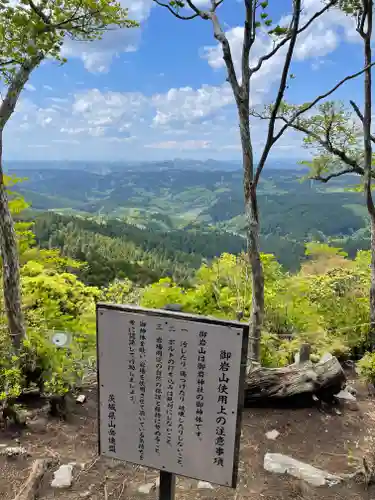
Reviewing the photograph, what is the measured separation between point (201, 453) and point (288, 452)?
2.02 meters

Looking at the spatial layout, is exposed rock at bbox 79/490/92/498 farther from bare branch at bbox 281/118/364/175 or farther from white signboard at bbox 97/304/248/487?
bare branch at bbox 281/118/364/175

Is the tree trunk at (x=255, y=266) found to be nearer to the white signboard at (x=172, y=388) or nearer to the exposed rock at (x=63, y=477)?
the exposed rock at (x=63, y=477)

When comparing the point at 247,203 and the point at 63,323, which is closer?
the point at 247,203

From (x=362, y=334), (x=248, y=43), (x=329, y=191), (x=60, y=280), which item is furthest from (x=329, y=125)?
(x=329, y=191)

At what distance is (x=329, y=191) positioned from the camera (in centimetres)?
15462

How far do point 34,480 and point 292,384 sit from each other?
2939mm

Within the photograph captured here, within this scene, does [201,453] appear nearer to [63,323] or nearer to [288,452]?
[288,452]

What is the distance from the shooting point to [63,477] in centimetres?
340

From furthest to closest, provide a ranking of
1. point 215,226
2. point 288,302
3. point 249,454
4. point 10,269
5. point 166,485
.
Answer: point 215,226 < point 288,302 < point 10,269 < point 249,454 < point 166,485

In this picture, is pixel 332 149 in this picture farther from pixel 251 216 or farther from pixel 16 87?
pixel 16 87

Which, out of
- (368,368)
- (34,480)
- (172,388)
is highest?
(172,388)

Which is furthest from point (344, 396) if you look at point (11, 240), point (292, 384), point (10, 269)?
point (11, 240)

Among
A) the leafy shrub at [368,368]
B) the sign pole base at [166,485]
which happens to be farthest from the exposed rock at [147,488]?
the leafy shrub at [368,368]

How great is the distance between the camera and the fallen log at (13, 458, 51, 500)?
309 cm
